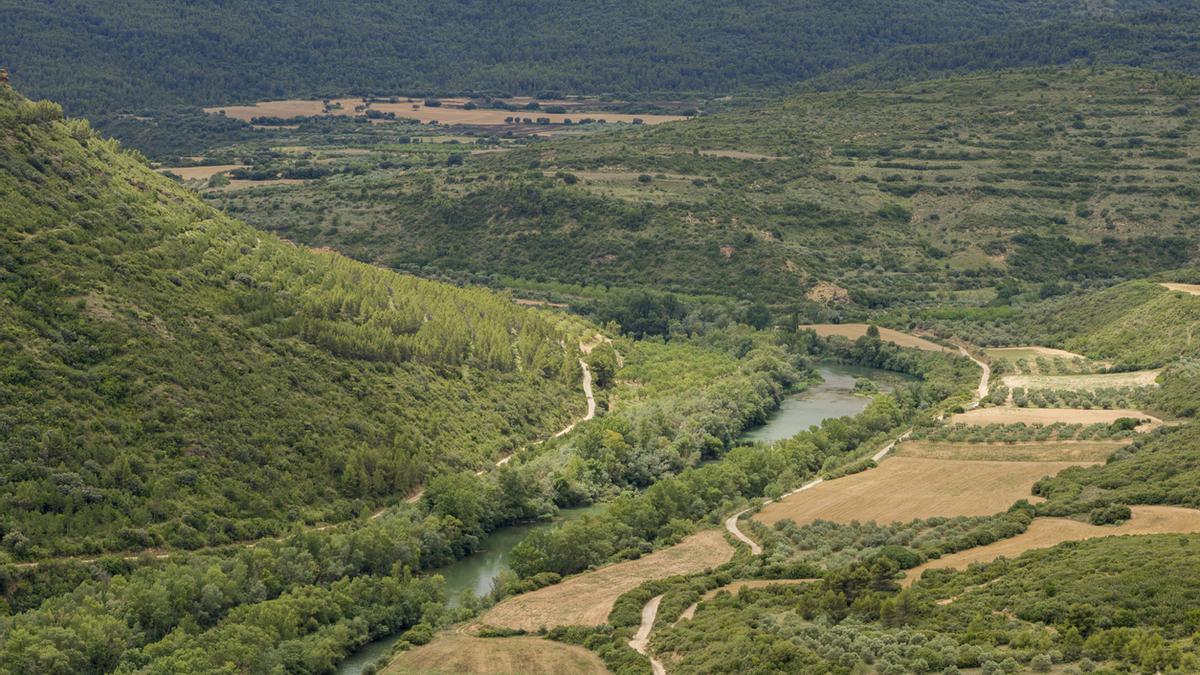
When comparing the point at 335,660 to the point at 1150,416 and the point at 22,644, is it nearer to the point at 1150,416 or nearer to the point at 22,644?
the point at 22,644

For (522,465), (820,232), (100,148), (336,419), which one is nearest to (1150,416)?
(522,465)

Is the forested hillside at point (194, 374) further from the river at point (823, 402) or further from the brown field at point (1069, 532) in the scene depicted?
the brown field at point (1069, 532)

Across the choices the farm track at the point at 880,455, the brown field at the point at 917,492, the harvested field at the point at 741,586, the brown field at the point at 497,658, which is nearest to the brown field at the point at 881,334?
the farm track at the point at 880,455

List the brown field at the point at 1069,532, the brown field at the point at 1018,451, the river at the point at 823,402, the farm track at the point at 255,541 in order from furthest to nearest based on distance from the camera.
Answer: the river at the point at 823,402 → the brown field at the point at 1018,451 → the farm track at the point at 255,541 → the brown field at the point at 1069,532

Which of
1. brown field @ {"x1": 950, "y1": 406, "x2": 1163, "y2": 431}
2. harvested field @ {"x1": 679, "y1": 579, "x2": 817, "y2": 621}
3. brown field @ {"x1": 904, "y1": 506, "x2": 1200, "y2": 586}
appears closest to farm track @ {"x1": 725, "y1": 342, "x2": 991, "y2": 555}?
brown field @ {"x1": 950, "y1": 406, "x2": 1163, "y2": 431}

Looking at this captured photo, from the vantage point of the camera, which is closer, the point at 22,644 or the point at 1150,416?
the point at 22,644

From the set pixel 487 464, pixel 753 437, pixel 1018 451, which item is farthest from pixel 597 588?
pixel 753 437
